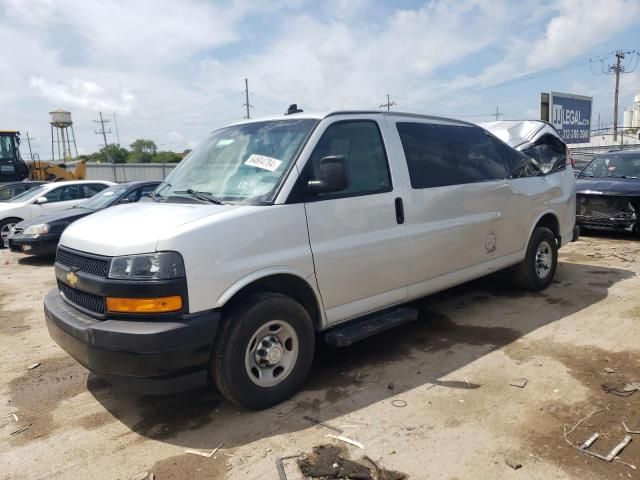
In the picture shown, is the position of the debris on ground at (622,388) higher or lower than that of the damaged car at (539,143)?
lower

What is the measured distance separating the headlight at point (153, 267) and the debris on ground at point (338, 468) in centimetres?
130

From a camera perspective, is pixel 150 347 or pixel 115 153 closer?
pixel 150 347

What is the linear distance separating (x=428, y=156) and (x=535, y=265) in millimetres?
2380

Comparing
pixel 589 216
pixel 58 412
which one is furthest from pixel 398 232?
pixel 589 216

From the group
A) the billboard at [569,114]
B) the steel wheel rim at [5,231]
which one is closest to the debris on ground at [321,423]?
the steel wheel rim at [5,231]

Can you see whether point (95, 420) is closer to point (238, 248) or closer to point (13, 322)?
point (238, 248)

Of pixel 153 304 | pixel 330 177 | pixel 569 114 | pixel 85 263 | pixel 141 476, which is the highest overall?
pixel 569 114

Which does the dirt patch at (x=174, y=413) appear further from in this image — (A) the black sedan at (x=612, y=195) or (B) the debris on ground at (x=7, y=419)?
(A) the black sedan at (x=612, y=195)

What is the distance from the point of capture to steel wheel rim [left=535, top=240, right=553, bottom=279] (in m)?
6.07

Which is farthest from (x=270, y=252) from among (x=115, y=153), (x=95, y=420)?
(x=115, y=153)

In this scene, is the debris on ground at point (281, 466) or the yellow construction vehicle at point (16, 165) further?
the yellow construction vehicle at point (16, 165)

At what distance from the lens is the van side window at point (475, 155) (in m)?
4.90

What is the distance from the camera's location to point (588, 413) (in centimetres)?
325

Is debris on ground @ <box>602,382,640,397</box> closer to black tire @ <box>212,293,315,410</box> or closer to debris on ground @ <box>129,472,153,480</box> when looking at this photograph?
black tire @ <box>212,293,315,410</box>
